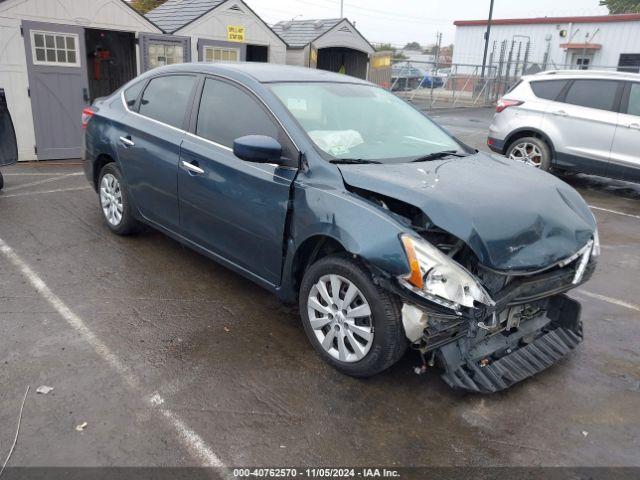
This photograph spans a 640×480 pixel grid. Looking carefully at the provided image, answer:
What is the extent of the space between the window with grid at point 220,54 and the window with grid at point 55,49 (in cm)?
277

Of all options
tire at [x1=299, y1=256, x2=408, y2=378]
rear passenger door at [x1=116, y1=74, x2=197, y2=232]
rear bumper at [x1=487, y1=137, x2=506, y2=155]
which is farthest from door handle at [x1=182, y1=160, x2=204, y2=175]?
rear bumper at [x1=487, y1=137, x2=506, y2=155]

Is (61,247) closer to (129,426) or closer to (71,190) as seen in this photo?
(71,190)

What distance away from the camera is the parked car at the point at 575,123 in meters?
7.70

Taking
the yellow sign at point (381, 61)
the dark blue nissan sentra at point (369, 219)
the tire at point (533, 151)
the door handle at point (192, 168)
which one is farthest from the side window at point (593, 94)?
the yellow sign at point (381, 61)

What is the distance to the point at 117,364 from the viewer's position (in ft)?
10.8

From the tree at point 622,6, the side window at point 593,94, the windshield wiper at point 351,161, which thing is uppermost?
the tree at point 622,6

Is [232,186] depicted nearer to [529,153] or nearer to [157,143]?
[157,143]

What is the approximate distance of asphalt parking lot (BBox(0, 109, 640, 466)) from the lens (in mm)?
2676

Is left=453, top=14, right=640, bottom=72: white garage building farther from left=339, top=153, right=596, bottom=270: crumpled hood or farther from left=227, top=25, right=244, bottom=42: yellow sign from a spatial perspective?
left=339, top=153, right=596, bottom=270: crumpled hood

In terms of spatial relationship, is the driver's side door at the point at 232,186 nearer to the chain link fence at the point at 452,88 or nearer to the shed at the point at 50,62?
the shed at the point at 50,62

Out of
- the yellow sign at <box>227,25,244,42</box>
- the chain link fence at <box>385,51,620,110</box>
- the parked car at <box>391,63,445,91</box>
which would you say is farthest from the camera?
the chain link fence at <box>385,51,620,110</box>

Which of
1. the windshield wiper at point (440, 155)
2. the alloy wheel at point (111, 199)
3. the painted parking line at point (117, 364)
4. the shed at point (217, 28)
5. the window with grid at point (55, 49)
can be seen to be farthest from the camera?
the shed at point (217, 28)

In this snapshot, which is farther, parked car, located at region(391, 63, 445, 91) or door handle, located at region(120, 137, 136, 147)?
parked car, located at region(391, 63, 445, 91)

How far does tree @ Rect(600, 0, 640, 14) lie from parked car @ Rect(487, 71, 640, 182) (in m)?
46.8
